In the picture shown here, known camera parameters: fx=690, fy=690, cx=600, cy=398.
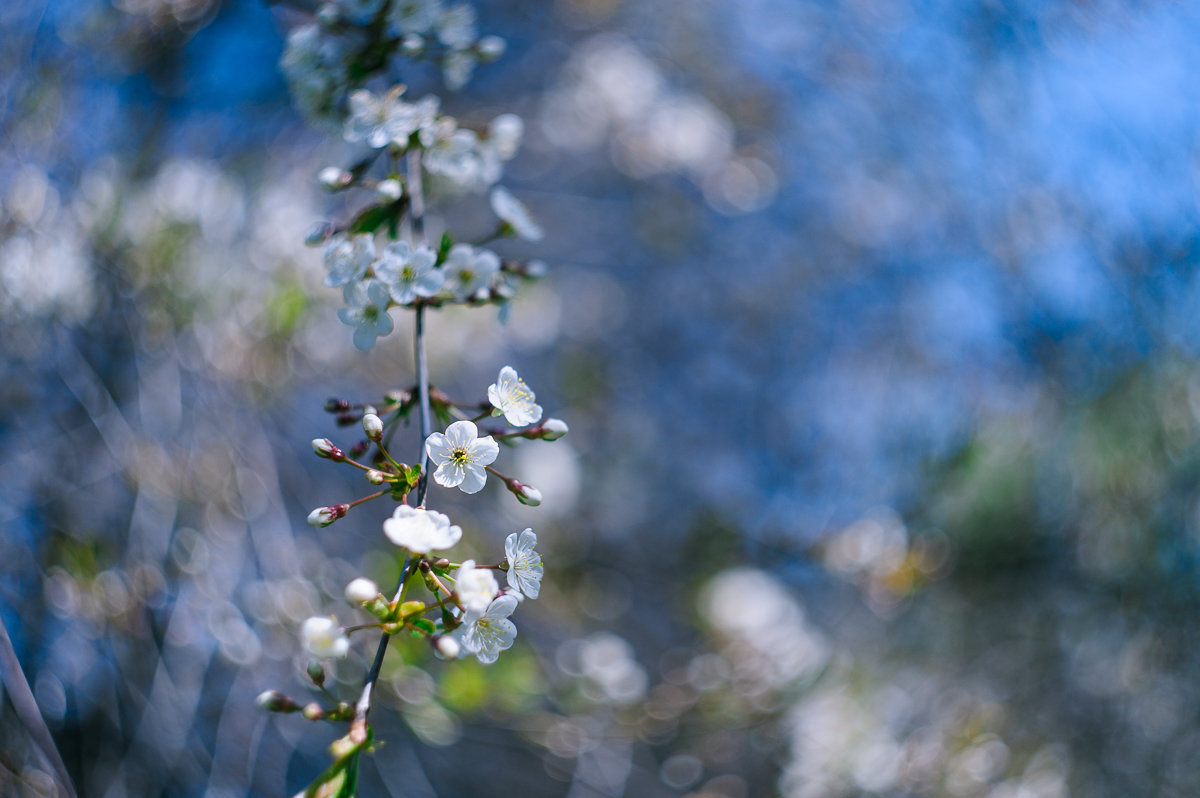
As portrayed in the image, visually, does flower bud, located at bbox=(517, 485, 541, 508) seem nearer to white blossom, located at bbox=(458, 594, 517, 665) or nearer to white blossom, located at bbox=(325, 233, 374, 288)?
white blossom, located at bbox=(458, 594, 517, 665)

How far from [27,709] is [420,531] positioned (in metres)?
1.29

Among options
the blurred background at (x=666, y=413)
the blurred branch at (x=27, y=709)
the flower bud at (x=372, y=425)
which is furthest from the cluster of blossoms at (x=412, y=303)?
the blurred background at (x=666, y=413)

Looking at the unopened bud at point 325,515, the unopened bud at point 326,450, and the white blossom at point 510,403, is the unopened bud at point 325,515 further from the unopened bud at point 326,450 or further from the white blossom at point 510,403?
the white blossom at point 510,403

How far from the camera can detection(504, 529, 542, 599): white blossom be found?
75cm

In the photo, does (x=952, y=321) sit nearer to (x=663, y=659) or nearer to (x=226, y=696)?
(x=663, y=659)

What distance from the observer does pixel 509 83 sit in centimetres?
305

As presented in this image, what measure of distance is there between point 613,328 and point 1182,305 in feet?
7.33

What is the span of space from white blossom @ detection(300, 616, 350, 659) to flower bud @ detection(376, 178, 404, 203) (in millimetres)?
554

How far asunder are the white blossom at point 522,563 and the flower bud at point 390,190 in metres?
0.50

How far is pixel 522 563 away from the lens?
79 centimetres

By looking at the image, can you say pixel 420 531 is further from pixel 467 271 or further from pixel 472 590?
pixel 467 271

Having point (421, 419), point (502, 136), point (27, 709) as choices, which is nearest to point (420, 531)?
point (421, 419)

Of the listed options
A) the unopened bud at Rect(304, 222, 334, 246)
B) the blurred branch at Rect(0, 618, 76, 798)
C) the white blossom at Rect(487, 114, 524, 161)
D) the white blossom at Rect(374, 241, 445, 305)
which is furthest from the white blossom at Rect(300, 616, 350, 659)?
the blurred branch at Rect(0, 618, 76, 798)

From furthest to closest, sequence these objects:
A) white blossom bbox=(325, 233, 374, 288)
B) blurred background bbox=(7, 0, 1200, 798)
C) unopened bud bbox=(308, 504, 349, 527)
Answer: blurred background bbox=(7, 0, 1200, 798)
white blossom bbox=(325, 233, 374, 288)
unopened bud bbox=(308, 504, 349, 527)
